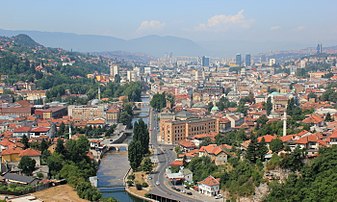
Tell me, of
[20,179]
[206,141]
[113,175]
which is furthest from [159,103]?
[20,179]

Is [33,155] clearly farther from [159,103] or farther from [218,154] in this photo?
[159,103]

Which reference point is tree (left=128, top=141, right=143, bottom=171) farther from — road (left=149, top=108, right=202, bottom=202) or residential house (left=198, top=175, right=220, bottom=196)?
residential house (left=198, top=175, right=220, bottom=196)

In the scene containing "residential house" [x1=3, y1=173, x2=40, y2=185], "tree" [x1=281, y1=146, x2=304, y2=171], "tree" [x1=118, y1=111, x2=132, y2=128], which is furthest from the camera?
"tree" [x1=118, y1=111, x2=132, y2=128]

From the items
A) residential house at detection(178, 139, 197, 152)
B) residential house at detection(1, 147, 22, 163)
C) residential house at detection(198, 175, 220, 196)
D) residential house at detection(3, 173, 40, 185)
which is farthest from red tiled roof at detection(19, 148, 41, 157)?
residential house at detection(178, 139, 197, 152)

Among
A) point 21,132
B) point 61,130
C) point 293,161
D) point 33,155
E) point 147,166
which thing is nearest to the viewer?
point 293,161

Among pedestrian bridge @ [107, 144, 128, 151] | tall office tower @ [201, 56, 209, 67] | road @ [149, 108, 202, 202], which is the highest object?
tall office tower @ [201, 56, 209, 67]

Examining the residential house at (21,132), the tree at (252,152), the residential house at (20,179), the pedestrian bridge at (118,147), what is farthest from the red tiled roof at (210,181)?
the residential house at (21,132)

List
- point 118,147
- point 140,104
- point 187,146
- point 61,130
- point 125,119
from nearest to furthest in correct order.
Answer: point 187,146, point 118,147, point 61,130, point 125,119, point 140,104
